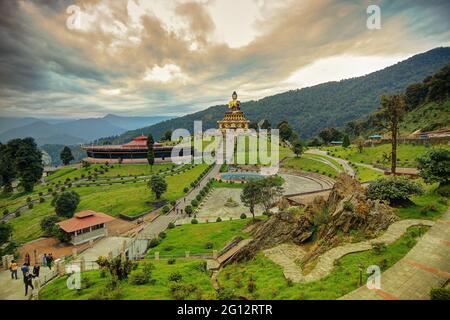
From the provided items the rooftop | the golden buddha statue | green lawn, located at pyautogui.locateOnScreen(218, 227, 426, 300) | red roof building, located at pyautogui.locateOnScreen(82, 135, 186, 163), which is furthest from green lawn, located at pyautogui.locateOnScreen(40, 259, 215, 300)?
the golden buddha statue

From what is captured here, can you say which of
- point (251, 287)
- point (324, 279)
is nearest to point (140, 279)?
point (251, 287)

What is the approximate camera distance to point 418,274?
14.9 metres

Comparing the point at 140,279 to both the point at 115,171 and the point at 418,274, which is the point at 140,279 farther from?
the point at 115,171

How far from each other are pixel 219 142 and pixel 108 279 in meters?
84.2

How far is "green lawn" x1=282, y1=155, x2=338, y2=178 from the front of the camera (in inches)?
2488

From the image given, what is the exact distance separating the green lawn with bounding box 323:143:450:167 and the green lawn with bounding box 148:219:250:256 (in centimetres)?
3519

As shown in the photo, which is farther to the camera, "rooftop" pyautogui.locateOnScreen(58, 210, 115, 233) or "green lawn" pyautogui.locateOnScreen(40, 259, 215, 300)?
"rooftop" pyautogui.locateOnScreen(58, 210, 115, 233)

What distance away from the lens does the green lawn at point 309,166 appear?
63188mm

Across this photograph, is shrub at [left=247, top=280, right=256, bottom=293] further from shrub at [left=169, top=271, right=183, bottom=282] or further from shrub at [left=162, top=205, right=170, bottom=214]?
shrub at [left=162, top=205, right=170, bottom=214]

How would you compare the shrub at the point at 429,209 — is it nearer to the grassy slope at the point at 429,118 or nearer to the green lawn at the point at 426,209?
the green lawn at the point at 426,209

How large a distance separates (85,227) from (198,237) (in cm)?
1530
